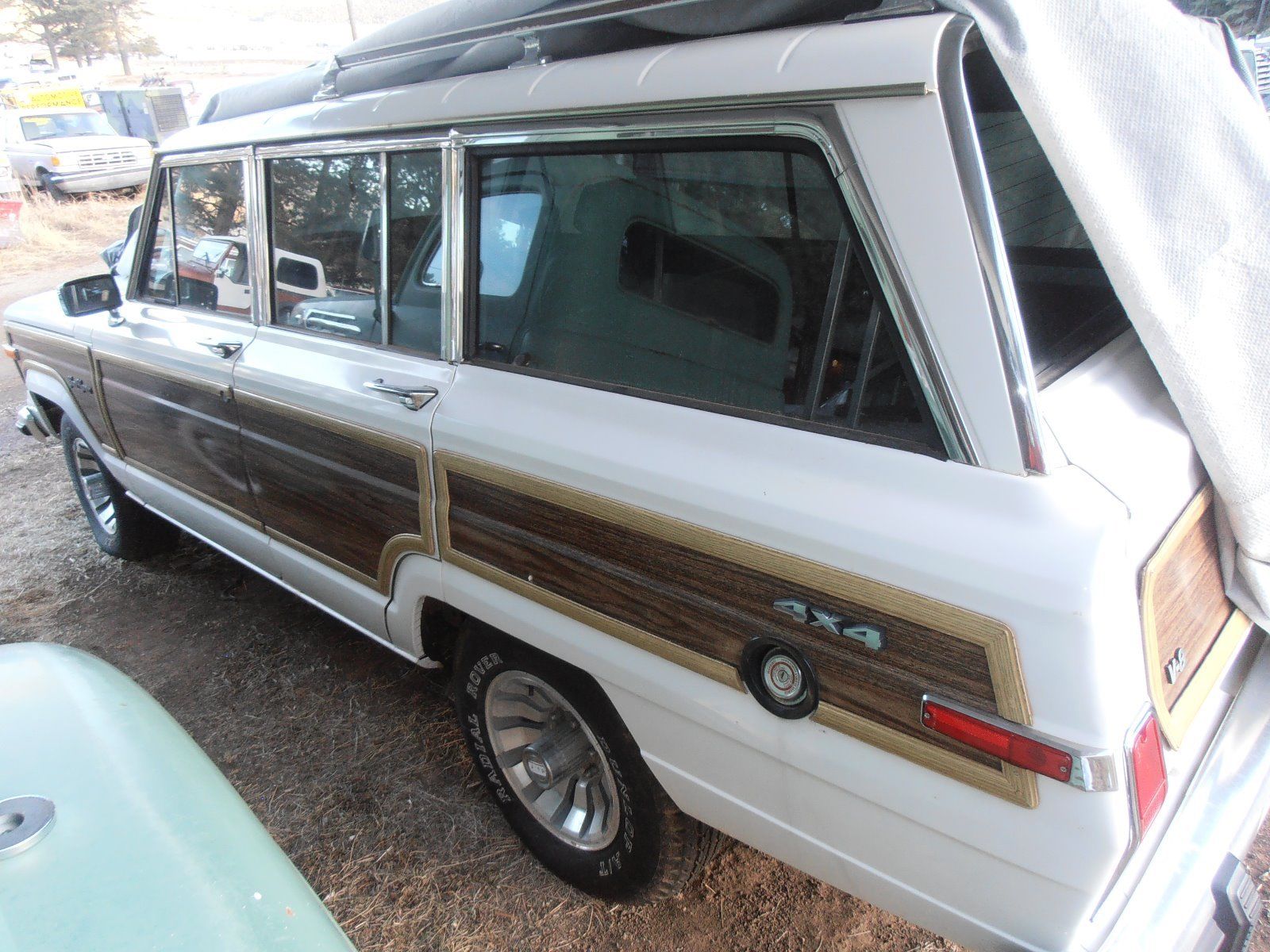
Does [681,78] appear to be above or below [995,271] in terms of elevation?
above

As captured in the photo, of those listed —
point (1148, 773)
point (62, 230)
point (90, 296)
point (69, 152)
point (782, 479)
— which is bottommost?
point (62, 230)

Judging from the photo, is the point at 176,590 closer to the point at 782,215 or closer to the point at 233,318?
the point at 233,318

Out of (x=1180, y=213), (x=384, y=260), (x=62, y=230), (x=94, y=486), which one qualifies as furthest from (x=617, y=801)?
(x=62, y=230)

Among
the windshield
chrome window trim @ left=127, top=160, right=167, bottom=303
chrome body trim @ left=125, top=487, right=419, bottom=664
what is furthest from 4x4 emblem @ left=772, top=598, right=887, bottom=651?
the windshield

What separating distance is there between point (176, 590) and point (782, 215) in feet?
12.0

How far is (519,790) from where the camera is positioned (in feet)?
7.73

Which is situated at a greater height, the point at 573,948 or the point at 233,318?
the point at 233,318

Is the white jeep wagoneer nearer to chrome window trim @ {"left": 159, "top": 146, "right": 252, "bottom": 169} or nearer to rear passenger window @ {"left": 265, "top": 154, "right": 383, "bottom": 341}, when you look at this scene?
rear passenger window @ {"left": 265, "top": 154, "right": 383, "bottom": 341}

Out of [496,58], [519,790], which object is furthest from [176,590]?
[496,58]

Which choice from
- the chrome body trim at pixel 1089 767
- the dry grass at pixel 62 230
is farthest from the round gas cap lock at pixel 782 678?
the dry grass at pixel 62 230

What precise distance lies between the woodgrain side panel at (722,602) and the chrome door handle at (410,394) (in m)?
0.16

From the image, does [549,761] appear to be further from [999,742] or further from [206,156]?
[206,156]

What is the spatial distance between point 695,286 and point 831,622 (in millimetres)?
741

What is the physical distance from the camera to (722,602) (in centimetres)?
152
